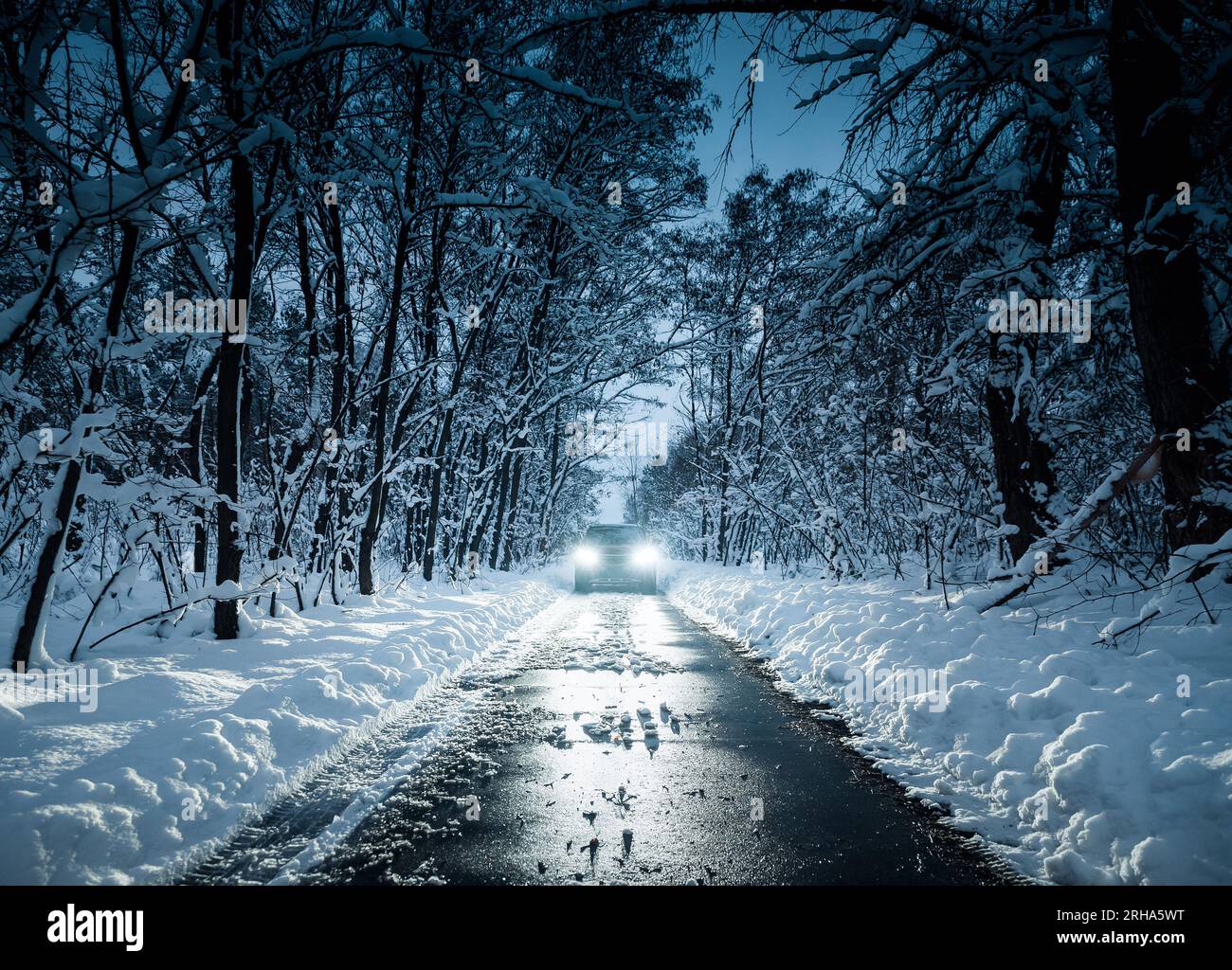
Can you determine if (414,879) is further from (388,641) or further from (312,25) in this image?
(312,25)

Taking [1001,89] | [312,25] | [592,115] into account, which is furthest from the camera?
[592,115]

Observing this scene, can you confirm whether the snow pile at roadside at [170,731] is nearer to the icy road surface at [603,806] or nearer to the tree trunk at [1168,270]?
the icy road surface at [603,806]

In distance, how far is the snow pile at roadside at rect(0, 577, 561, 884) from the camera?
7.96 ft

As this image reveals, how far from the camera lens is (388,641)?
6590 mm

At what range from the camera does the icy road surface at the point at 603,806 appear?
2488 mm

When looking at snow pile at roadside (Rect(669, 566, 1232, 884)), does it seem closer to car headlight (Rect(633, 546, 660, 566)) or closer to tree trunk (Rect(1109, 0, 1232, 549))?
tree trunk (Rect(1109, 0, 1232, 549))

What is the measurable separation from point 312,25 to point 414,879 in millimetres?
8448

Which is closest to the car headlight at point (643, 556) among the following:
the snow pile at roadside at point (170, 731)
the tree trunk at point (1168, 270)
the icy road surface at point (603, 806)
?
the snow pile at roadside at point (170, 731)

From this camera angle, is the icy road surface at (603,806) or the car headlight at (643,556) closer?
the icy road surface at (603,806)

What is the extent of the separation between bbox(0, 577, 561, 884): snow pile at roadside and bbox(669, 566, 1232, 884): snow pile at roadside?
3745mm

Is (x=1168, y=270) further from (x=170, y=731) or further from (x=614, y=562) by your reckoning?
(x=614, y=562)

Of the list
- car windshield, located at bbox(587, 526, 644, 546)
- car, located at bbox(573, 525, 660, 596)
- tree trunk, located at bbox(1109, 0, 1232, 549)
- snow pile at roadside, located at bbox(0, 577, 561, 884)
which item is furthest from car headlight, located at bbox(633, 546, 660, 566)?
tree trunk, located at bbox(1109, 0, 1232, 549)

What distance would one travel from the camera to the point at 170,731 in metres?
3.41
